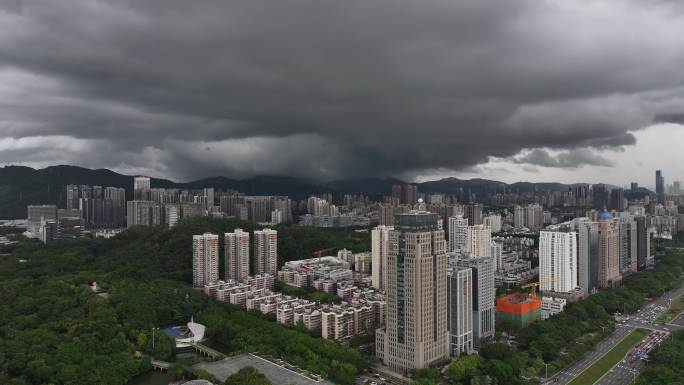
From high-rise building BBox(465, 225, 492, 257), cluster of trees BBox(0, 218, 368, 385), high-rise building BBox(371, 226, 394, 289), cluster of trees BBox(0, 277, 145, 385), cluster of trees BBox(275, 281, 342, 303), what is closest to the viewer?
cluster of trees BBox(0, 277, 145, 385)

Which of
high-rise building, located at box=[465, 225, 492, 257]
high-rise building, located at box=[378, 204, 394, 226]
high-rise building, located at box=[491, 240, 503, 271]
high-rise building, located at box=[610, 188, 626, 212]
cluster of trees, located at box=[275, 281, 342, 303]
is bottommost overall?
cluster of trees, located at box=[275, 281, 342, 303]

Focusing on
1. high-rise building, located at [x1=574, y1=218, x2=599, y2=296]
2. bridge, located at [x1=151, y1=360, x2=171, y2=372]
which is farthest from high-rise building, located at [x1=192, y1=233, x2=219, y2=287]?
high-rise building, located at [x1=574, y1=218, x2=599, y2=296]

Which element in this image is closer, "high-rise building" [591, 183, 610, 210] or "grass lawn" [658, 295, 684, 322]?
"grass lawn" [658, 295, 684, 322]

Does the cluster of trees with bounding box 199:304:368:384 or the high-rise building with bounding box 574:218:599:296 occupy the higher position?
the high-rise building with bounding box 574:218:599:296

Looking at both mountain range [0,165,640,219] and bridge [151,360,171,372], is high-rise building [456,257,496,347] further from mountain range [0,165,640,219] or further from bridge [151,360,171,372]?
mountain range [0,165,640,219]

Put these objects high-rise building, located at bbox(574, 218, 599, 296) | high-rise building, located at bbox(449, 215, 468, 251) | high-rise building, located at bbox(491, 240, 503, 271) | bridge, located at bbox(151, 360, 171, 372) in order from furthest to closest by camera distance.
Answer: high-rise building, located at bbox(449, 215, 468, 251) → high-rise building, located at bbox(491, 240, 503, 271) → high-rise building, located at bbox(574, 218, 599, 296) → bridge, located at bbox(151, 360, 171, 372)

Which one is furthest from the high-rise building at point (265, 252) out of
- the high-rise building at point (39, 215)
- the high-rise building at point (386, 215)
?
the high-rise building at point (39, 215)

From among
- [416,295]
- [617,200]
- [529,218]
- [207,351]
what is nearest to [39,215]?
[207,351]

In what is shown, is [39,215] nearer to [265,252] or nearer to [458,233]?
[265,252]
